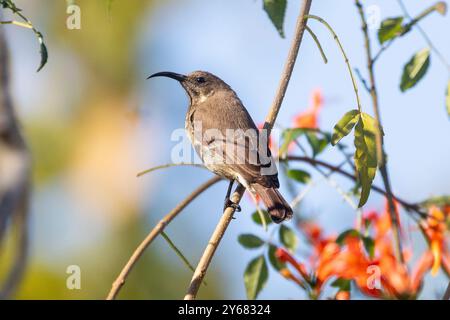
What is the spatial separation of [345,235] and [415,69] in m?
0.68

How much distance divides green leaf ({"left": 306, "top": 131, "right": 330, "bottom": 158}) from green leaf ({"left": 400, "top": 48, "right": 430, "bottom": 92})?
0.53 m

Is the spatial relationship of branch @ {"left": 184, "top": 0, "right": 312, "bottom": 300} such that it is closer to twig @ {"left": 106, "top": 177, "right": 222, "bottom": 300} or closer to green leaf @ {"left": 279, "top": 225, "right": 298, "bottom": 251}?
twig @ {"left": 106, "top": 177, "right": 222, "bottom": 300}

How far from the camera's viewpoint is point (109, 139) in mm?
9359

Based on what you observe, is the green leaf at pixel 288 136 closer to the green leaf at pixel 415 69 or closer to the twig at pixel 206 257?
the twig at pixel 206 257

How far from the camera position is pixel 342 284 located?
2.89 m

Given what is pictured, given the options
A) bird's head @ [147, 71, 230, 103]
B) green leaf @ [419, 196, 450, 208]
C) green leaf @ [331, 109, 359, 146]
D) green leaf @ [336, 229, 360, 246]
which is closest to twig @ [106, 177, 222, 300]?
green leaf @ [336, 229, 360, 246]

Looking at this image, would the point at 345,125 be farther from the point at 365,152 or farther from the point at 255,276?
the point at 255,276

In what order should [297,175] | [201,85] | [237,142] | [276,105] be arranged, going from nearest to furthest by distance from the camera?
[276,105] < [297,175] < [237,142] < [201,85]

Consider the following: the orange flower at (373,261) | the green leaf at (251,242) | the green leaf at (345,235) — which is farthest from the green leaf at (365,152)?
the green leaf at (251,242)

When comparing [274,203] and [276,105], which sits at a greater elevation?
[276,105]

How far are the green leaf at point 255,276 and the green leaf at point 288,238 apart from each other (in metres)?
0.11

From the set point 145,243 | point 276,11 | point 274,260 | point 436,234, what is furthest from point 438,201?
point 145,243

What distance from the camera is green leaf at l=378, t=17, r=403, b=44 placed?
2.68 meters

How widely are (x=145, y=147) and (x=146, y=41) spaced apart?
4.20 ft
